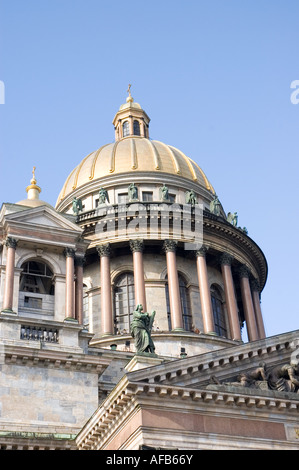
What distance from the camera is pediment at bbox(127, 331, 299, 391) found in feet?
82.4

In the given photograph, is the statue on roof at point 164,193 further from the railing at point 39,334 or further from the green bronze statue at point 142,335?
the green bronze statue at point 142,335

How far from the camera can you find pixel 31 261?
34.3 meters

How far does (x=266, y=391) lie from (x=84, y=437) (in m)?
6.58

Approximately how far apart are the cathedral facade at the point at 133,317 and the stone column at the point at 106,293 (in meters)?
0.08

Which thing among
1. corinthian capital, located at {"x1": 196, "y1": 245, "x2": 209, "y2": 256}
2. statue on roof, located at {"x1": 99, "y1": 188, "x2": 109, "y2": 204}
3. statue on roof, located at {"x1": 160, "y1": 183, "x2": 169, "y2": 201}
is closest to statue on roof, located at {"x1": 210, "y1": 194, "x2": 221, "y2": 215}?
statue on roof, located at {"x1": 160, "y1": 183, "x2": 169, "y2": 201}

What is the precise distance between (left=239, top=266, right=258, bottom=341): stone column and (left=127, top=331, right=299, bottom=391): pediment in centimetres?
1760

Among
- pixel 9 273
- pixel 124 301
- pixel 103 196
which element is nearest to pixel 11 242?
pixel 9 273

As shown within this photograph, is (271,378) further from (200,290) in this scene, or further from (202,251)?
(202,251)

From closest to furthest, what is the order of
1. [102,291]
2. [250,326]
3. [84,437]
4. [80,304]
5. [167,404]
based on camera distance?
[167,404] → [84,437] → [80,304] → [102,291] → [250,326]

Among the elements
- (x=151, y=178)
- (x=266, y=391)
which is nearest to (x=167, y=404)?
(x=266, y=391)

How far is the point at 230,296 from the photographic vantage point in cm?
4488

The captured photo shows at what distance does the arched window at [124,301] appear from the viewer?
42.7 meters

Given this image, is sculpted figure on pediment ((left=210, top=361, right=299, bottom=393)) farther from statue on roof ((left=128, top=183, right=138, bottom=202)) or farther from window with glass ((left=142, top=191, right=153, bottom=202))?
window with glass ((left=142, top=191, right=153, bottom=202))
